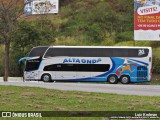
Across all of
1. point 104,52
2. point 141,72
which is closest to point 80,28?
point 104,52

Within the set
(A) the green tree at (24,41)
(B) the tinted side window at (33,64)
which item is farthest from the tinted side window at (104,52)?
(A) the green tree at (24,41)

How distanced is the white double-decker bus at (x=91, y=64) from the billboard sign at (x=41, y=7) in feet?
68.3

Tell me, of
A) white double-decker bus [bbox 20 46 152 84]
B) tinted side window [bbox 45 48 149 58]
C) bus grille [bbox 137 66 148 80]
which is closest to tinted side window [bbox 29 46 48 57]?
white double-decker bus [bbox 20 46 152 84]

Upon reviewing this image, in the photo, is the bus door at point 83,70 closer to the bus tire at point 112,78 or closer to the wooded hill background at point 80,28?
the bus tire at point 112,78

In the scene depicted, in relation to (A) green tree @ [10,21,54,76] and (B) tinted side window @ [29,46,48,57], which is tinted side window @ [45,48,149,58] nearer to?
(B) tinted side window @ [29,46,48,57]

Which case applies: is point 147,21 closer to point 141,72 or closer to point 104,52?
point 141,72

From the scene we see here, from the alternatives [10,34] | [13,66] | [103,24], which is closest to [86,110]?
[10,34]

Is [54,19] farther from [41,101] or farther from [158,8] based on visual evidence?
[41,101]

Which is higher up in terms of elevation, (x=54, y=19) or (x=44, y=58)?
(x=54, y=19)

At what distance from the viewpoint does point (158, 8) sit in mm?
37469

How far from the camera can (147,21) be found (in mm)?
37406

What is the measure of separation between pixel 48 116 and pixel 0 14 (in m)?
29.7

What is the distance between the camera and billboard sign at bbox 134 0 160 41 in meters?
37.1

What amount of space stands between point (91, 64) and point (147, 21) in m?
7.20
